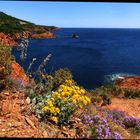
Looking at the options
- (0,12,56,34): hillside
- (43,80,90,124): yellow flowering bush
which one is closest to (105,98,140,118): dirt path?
(43,80,90,124): yellow flowering bush

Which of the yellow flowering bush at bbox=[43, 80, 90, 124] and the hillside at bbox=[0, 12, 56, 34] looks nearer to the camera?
the yellow flowering bush at bbox=[43, 80, 90, 124]

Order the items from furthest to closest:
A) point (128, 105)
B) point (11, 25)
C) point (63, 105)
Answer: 1. point (11, 25)
2. point (128, 105)
3. point (63, 105)

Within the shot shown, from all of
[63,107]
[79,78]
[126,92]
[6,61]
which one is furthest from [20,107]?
[79,78]

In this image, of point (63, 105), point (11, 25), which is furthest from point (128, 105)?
point (11, 25)

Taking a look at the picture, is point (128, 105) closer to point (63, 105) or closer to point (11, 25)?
point (63, 105)

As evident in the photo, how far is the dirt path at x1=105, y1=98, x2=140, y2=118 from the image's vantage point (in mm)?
15270

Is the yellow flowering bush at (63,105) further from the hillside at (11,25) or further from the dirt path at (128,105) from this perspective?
the hillside at (11,25)

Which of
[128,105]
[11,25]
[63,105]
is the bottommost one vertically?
[128,105]

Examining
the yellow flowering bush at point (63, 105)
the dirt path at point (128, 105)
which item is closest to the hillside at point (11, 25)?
the dirt path at point (128, 105)

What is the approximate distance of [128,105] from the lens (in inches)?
665

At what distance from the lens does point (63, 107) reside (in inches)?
227

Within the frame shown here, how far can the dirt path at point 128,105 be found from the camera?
15.3 m

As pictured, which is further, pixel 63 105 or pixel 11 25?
pixel 11 25

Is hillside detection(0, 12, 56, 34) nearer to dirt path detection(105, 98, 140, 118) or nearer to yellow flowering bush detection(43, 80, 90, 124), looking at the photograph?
dirt path detection(105, 98, 140, 118)
